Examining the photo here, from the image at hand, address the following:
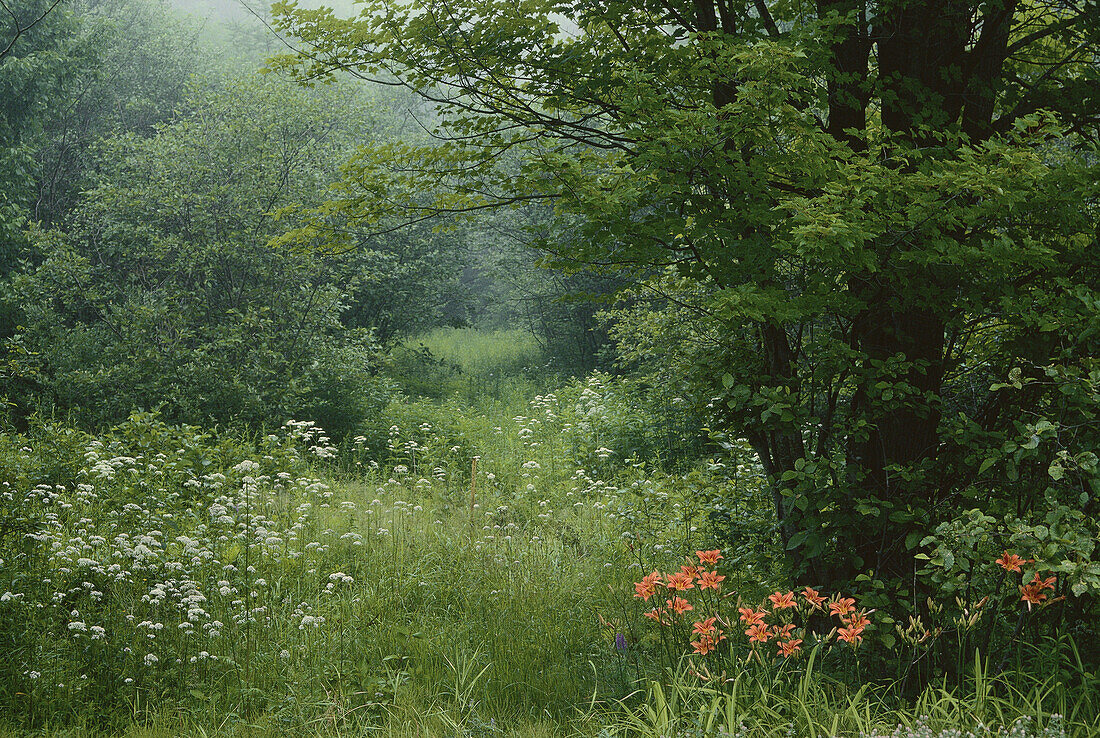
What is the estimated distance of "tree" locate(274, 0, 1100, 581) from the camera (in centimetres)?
293

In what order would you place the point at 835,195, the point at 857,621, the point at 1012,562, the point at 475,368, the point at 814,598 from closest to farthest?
the point at 1012,562 → the point at 857,621 → the point at 814,598 → the point at 835,195 → the point at 475,368

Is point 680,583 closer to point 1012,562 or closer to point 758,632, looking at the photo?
point 758,632

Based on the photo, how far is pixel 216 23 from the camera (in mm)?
39969

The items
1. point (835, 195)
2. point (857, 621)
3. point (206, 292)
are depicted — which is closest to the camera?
point (857, 621)

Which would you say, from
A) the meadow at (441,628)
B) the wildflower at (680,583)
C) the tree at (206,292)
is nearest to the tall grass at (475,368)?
the tree at (206,292)

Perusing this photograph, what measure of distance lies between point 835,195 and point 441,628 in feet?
10.3

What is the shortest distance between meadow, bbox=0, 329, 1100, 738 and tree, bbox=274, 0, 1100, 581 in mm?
594

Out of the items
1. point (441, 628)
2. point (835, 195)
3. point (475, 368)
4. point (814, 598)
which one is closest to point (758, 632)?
point (814, 598)

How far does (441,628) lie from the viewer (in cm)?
431

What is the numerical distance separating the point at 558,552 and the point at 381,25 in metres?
3.70

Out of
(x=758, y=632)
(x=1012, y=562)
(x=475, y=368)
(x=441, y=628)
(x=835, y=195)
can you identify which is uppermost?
(x=835, y=195)

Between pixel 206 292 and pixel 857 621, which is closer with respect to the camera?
pixel 857 621

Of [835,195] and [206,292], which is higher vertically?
[835,195]

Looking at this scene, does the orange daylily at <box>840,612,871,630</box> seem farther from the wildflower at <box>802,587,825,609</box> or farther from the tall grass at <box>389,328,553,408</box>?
the tall grass at <box>389,328,553,408</box>
